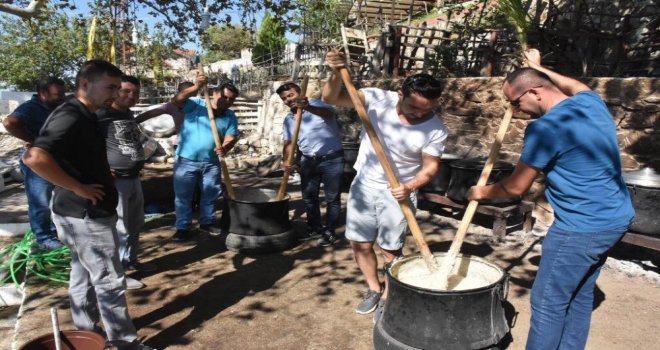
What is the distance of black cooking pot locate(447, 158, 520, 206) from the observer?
17.9ft

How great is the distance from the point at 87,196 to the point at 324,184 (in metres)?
2.98

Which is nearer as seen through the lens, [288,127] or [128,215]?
[128,215]

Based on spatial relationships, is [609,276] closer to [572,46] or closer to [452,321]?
[452,321]

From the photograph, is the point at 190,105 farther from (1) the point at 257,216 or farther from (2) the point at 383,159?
(2) the point at 383,159

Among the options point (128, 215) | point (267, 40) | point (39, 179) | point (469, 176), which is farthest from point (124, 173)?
point (267, 40)

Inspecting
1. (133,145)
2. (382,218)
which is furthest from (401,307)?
(133,145)

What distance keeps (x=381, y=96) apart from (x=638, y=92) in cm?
352

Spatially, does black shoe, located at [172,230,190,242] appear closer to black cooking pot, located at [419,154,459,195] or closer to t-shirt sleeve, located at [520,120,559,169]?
black cooking pot, located at [419,154,459,195]

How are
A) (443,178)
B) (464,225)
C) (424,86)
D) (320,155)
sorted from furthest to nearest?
(443,178)
(320,155)
(424,86)
(464,225)

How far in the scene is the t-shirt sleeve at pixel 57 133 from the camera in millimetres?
2457

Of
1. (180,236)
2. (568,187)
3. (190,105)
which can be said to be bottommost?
(180,236)

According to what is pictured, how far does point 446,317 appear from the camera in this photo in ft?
8.44

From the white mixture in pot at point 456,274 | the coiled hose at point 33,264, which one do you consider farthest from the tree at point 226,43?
the white mixture in pot at point 456,274

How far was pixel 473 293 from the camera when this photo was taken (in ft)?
8.37
